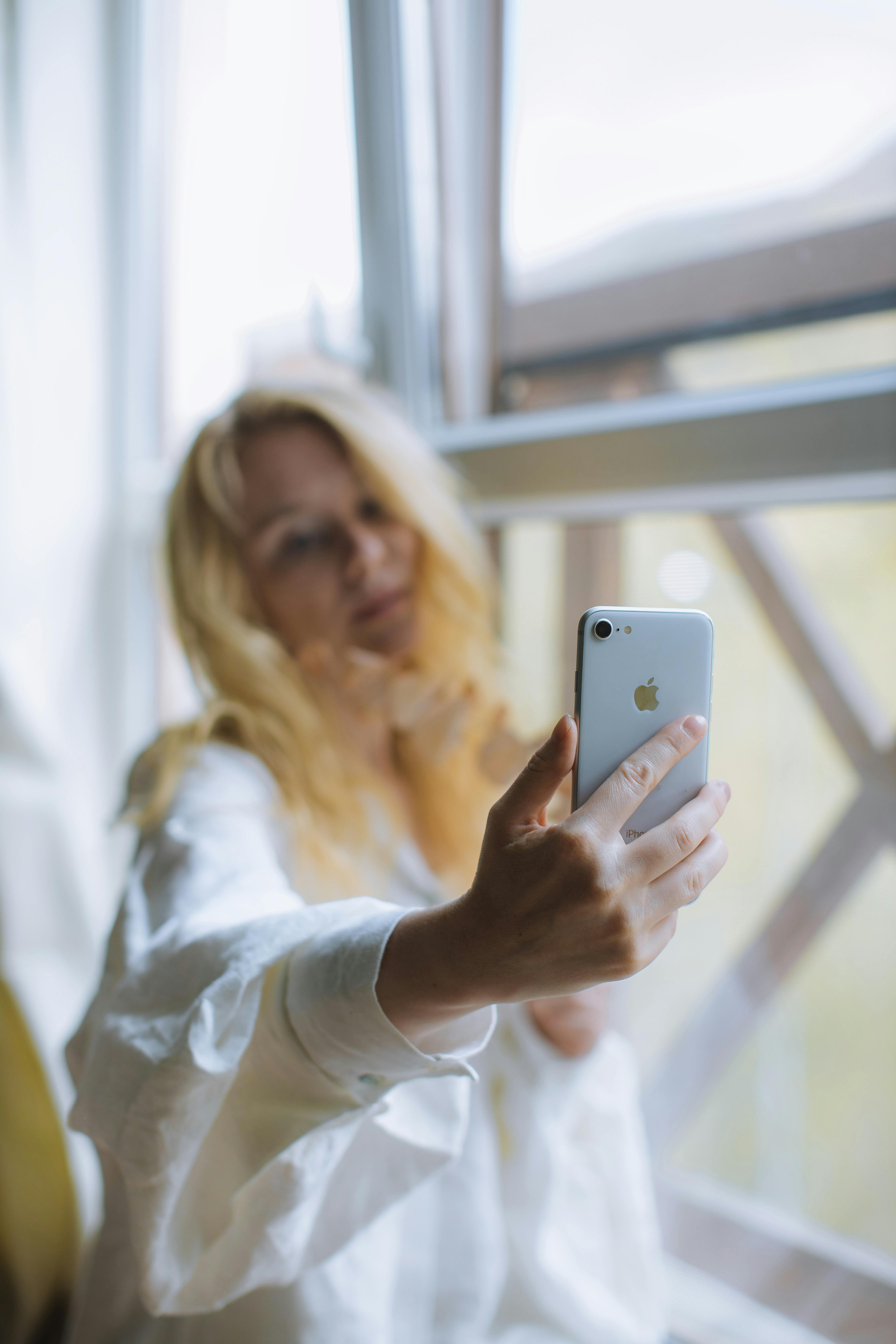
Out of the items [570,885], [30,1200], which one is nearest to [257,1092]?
[570,885]

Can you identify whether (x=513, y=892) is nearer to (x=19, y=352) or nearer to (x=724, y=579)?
(x=724, y=579)

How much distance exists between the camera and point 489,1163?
0.69m

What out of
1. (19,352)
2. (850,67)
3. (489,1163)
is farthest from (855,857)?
(19,352)

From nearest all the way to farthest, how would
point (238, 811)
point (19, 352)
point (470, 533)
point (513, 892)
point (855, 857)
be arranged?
point (513, 892), point (238, 811), point (855, 857), point (470, 533), point (19, 352)

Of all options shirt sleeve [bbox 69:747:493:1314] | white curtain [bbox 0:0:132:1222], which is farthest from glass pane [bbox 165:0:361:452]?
shirt sleeve [bbox 69:747:493:1314]

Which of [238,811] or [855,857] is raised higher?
[238,811]

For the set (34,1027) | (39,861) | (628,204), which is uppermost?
(628,204)

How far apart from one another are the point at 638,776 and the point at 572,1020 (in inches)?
16.2

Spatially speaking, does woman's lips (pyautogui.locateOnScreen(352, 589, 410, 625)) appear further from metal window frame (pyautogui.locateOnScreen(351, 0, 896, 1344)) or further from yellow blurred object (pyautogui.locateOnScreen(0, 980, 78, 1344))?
yellow blurred object (pyautogui.locateOnScreen(0, 980, 78, 1344))

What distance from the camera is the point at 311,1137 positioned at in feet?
1.55

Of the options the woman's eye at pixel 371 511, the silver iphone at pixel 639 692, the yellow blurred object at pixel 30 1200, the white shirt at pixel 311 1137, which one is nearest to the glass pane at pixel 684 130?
the woman's eye at pixel 371 511

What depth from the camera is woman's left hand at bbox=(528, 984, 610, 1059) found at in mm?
709

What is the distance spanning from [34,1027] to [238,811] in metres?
0.49

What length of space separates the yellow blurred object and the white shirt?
280 mm
